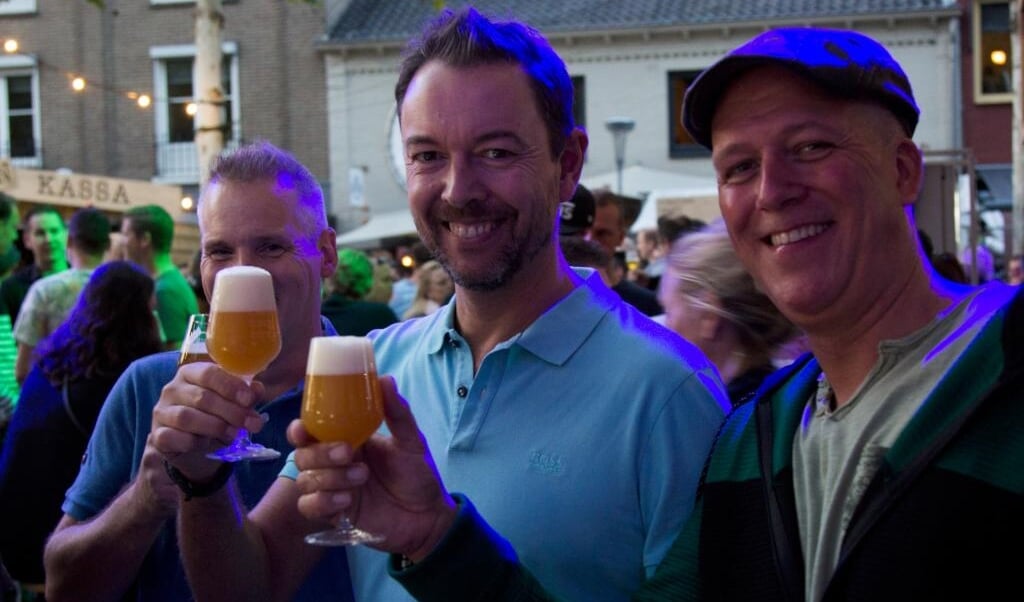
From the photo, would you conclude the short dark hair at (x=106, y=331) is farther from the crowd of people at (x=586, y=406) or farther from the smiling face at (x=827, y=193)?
the smiling face at (x=827, y=193)

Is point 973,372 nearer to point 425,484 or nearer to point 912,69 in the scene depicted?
point 425,484

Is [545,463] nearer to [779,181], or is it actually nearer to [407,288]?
[779,181]

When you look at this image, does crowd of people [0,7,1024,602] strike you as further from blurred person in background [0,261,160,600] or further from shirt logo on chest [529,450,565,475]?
blurred person in background [0,261,160,600]

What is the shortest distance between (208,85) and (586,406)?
926 cm

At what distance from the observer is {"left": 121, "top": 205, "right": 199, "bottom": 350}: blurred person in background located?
607 cm

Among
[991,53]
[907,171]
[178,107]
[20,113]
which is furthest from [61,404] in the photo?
[20,113]

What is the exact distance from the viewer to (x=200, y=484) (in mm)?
2234

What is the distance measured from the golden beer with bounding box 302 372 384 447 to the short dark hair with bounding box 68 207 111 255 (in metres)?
4.67

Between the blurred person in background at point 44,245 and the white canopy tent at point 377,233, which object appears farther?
the white canopy tent at point 377,233

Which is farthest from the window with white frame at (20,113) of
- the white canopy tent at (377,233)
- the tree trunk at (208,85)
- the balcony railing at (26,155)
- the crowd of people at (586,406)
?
the crowd of people at (586,406)

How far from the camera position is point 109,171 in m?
24.5

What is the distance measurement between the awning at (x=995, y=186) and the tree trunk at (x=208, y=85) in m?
15.0

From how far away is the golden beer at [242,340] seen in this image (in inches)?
95.2

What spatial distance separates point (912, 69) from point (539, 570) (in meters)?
22.0
